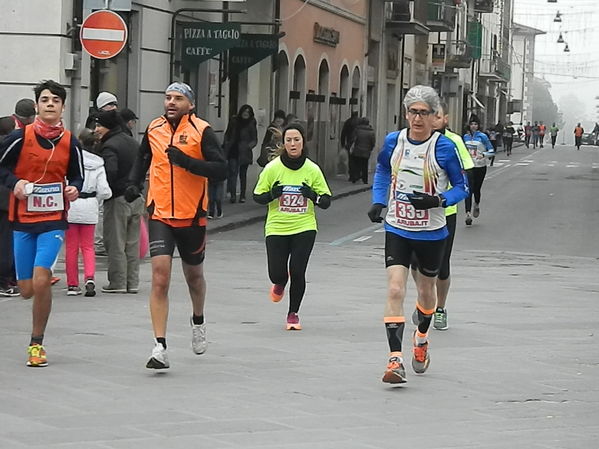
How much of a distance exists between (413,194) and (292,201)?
268 centimetres

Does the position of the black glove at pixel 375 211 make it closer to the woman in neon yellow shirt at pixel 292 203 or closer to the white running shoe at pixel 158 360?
the white running shoe at pixel 158 360

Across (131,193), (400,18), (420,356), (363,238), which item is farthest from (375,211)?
(400,18)

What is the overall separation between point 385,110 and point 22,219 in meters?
40.2

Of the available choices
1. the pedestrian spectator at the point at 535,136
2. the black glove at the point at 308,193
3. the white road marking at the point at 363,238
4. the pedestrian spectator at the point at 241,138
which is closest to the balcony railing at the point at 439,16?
the pedestrian spectator at the point at 241,138

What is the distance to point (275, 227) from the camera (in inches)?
449

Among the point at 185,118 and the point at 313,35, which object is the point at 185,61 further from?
the point at 185,118

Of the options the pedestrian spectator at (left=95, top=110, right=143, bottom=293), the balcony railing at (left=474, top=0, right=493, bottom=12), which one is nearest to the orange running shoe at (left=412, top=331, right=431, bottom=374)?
the pedestrian spectator at (left=95, top=110, right=143, bottom=293)

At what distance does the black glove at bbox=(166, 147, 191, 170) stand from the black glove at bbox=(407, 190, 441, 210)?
4.73 ft

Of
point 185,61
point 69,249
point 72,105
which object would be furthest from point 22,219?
point 185,61

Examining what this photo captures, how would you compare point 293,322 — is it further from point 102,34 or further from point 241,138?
point 241,138

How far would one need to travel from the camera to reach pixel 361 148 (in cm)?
3638

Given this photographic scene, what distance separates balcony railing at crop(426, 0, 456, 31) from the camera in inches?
2169

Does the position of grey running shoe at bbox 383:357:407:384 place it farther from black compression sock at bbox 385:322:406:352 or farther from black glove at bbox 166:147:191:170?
black glove at bbox 166:147:191:170

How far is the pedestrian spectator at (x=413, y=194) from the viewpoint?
873cm
